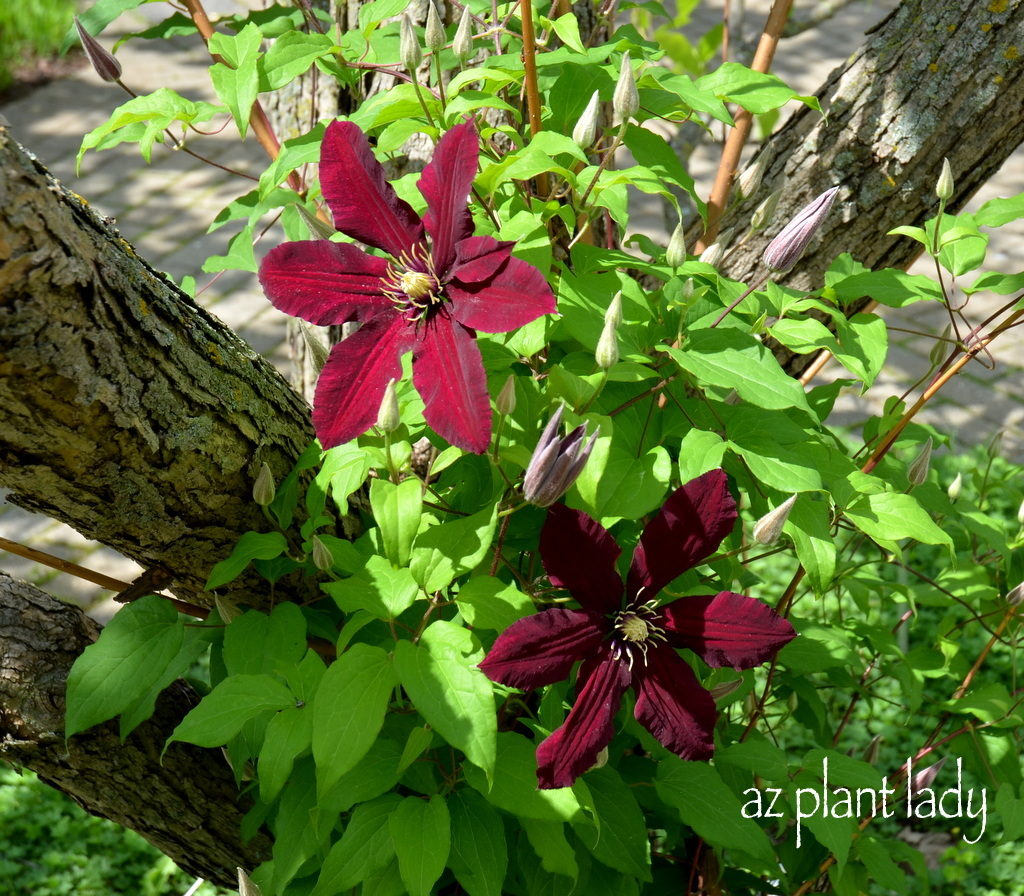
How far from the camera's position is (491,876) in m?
1.14

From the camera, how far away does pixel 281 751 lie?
1.07 m

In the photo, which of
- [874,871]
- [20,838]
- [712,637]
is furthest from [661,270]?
[20,838]

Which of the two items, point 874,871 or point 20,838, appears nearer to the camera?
point 874,871

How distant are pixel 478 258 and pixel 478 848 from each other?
0.65 metres

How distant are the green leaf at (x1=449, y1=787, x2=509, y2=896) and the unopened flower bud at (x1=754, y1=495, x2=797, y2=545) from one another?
0.43 meters

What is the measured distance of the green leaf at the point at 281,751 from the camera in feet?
3.50

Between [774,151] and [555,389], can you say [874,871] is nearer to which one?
[555,389]

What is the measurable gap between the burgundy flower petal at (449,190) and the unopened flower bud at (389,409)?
5.6 inches

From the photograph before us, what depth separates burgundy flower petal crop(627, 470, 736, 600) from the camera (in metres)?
1.07

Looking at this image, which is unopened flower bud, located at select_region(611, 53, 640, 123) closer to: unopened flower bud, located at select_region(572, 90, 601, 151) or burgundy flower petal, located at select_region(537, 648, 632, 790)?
unopened flower bud, located at select_region(572, 90, 601, 151)

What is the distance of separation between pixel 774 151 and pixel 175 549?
1167mm

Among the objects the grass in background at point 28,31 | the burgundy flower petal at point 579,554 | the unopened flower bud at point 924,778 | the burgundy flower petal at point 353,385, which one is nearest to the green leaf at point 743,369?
the burgundy flower petal at point 579,554

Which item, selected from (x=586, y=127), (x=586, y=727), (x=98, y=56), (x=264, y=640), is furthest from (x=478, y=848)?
(x=98, y=56)

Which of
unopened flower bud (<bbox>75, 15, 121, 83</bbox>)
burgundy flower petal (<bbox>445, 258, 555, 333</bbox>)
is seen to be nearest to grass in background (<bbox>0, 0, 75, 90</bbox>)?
unopened flower bud (<bbox>75, 15, 121, 83</bbox>)
